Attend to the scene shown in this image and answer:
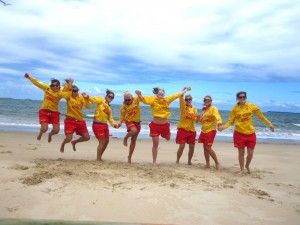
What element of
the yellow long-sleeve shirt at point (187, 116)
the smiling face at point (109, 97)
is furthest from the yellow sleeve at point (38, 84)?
the yellow long-sleeve shirt at point (187, 116)

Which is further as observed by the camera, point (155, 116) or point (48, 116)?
point (48, 116)

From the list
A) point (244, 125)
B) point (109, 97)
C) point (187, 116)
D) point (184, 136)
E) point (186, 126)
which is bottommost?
point (184, 136)

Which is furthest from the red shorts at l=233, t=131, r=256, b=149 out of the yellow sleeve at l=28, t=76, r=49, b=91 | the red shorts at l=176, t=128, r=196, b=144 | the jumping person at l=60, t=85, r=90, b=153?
the yellow sleeve at l=28, t=76, r=49, b=91

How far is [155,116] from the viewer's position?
9.56 m

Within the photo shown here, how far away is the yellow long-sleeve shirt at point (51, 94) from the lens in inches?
378

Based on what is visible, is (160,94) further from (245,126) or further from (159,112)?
(245,126)

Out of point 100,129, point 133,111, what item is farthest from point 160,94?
point 100,129

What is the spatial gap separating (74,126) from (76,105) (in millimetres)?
503

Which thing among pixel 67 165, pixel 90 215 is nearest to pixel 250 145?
pixel 67 165

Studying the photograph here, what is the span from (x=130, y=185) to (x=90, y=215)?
1456 millimetres

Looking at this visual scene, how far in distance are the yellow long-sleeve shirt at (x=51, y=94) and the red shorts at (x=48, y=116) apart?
111 mm

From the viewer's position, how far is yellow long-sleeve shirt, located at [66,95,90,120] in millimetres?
9516

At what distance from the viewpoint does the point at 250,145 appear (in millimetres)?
9156

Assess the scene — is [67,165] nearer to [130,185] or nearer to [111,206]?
[130,185]
